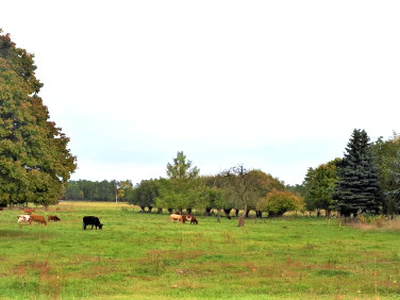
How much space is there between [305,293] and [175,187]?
212 ft

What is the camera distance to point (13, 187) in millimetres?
25969

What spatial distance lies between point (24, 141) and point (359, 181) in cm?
4071

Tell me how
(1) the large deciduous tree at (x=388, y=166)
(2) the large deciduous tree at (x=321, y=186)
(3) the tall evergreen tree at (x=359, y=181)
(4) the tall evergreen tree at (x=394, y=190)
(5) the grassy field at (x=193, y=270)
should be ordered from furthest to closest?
1. (2) the large deciduous tree at (x=321, y=186)
2. (3) the tall evergreen tree at (x=359, y=181)
3. (1) the large deciduous tree at (x=388, y=166)
4. (4) the tall evergreen tree at (x=394, y=190)
5. (5) the grassy field at (x=193, y=270)

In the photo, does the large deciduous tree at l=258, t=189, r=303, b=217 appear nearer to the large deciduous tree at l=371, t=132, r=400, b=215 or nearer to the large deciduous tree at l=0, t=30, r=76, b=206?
the large deciduous tree at l=371, t=132, r=400, b=215

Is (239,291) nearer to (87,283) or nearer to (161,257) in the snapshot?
(87,283)

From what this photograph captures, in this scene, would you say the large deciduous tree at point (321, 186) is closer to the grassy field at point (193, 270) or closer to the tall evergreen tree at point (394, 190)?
the tall evergreen tree at point (394, 190)

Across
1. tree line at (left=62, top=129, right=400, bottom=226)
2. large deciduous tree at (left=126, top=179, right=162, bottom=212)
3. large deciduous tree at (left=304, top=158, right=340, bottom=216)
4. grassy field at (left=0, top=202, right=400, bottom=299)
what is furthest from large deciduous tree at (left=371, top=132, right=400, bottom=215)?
large deciduous tree at (left=126, top=179, right=162, bottom=212)

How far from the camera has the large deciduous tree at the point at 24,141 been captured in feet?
86.0

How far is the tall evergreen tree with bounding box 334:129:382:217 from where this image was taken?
53.7 metres

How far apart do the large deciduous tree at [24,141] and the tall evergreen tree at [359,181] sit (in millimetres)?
36328

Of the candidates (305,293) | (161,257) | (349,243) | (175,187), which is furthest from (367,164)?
(305,293)

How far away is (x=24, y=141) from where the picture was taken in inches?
1096

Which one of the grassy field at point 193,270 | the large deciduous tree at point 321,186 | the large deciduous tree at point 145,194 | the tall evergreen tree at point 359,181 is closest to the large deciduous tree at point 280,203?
the large deciduous tree at point 321,186

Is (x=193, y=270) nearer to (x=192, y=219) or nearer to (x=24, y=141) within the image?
(x=24, y=141)
